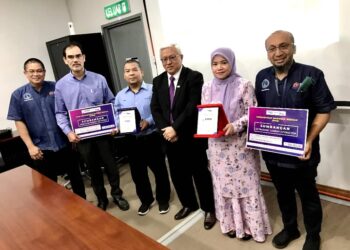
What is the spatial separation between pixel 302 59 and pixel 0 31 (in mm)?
4162

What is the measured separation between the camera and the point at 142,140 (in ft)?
8.34

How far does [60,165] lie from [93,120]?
67 cm

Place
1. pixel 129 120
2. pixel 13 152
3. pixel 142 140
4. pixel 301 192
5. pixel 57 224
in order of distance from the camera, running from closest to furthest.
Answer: pixel 57 224 < pixel 301 192 < pixel 129 120 < pixel 142 140 < pixel 13 152

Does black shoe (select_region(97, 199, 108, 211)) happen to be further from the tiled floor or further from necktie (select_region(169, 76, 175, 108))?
necktie (select_region(169, 76, 175, 108))

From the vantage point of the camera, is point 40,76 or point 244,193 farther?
point 40,76

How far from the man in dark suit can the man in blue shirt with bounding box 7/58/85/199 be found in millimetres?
936

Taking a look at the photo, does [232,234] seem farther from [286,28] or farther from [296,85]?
[286,28]

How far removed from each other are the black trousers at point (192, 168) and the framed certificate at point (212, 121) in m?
0.40

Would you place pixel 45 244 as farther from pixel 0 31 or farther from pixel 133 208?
→ pixel 0 31

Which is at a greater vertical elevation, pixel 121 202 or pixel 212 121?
pixel 212 121

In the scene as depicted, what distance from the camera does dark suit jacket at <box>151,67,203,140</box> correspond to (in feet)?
7.15

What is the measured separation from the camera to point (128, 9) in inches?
158

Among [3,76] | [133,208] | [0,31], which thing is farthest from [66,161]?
[0,31]

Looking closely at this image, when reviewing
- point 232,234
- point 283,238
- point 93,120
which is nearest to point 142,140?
point 93,120
